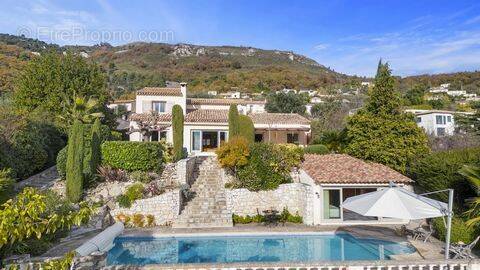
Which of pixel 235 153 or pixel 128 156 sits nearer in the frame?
pixel 235 153

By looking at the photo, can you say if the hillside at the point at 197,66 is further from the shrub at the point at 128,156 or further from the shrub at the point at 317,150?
the shrub at the point at 317,150

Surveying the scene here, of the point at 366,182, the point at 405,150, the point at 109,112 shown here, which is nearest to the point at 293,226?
the point at 366,182

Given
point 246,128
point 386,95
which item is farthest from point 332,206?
point 246,128

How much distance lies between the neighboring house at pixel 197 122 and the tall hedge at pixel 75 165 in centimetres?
883

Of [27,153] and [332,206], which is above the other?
[27,153]

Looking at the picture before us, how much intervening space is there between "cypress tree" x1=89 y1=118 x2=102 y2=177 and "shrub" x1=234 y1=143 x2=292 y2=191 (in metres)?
11.1

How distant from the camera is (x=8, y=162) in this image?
24125 mm

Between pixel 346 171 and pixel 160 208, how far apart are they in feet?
44.2

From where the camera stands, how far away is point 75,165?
24.8 metres

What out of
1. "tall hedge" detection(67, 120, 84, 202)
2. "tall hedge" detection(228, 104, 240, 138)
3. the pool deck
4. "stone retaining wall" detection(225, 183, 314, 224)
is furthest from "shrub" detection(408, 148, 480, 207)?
"tall hedge" detection(67, 120, 84, 202)

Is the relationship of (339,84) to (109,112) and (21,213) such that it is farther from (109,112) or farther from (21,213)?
(21,213)

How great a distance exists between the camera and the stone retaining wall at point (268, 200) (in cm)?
2528

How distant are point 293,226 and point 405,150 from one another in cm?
1095

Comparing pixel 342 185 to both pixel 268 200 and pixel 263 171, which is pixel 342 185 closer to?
pixel 268 200
